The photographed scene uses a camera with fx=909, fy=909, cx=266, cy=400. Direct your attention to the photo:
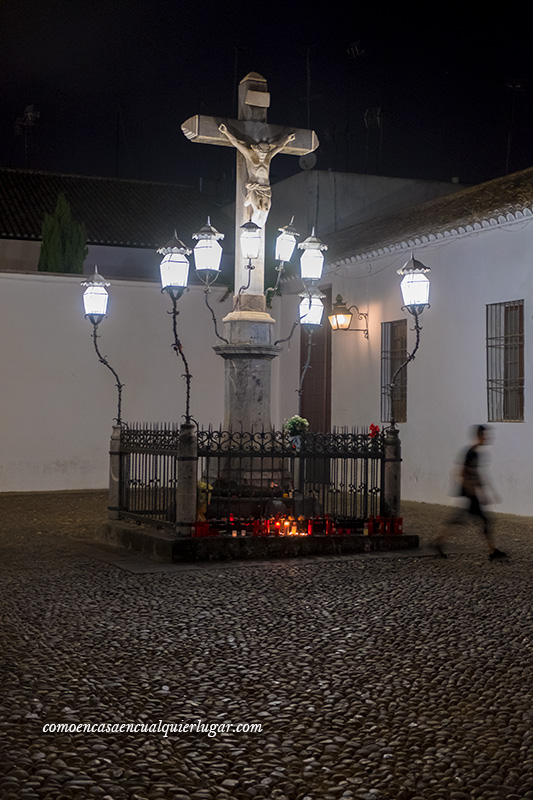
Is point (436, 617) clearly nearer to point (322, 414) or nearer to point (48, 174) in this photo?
point (322, 414)

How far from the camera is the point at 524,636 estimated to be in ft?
18.2

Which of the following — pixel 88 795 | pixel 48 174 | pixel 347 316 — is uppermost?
pixel 48 174

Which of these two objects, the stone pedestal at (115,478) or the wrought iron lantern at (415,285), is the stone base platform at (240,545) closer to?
the stone pedestal at (115,478)

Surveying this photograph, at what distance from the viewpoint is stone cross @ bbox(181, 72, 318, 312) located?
387 inches

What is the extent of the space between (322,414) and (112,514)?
8881mm

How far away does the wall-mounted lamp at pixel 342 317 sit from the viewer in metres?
16.6

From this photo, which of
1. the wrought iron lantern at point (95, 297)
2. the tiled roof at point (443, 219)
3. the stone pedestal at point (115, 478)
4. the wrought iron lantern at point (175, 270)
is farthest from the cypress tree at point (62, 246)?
the wrought iron lantern at point (175, 270)

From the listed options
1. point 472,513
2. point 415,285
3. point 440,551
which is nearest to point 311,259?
point 415,285

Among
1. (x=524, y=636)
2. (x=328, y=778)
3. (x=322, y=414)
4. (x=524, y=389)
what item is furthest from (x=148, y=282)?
(x=328, y=778)

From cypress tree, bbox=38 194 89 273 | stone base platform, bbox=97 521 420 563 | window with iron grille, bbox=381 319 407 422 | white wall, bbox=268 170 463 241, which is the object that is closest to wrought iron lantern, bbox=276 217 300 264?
stone base platform, bbox=97 521 420 563

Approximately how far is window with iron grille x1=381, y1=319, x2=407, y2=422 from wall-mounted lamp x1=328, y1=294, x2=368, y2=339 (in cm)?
56

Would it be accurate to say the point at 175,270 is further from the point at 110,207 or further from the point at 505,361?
the point at 110,207

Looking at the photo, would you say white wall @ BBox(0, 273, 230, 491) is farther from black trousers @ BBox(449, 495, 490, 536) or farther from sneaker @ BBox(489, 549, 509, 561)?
sneaker @ BBox(489, 549, 509, 561)

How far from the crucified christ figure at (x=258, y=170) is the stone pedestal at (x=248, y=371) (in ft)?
3.63
